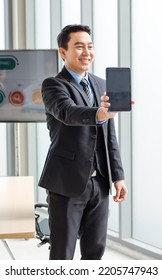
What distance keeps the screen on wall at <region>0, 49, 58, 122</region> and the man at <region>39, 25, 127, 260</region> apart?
162 centimetres

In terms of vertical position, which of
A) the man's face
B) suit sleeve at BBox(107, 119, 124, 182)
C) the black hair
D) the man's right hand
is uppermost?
the black hair

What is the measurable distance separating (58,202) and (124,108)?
0.54 meters

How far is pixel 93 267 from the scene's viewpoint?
1658 millimetres

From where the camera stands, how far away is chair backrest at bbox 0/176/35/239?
1.93 metres

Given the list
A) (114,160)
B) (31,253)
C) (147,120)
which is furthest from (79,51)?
(31,253)

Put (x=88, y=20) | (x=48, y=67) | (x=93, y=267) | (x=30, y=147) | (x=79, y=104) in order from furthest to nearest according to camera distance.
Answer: (x=30, y=147)
(x=88, y=20)
(x=48, y=67)
(x=79, y=104)
(x=93, y=267)

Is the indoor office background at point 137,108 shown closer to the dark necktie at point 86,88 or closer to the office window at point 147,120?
the office window at point 147,120

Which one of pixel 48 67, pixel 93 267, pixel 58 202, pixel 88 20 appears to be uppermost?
pixel 88 20

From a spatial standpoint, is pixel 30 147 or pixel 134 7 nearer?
pixel 134 7

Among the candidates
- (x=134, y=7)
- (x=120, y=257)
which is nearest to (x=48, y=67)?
(x=134, y=7)

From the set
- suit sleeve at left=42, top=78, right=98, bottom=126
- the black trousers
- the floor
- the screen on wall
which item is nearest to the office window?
the floor

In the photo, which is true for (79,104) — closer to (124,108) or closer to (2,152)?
(124,108)

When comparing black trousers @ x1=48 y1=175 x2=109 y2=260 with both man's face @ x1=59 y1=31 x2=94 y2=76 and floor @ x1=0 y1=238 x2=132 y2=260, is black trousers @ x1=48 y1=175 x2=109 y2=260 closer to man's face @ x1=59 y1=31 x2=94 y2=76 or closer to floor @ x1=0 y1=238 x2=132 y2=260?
man's face @ x1=59 y1=31 x2=94 y2=76

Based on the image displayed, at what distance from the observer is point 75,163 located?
2037 millimetres
